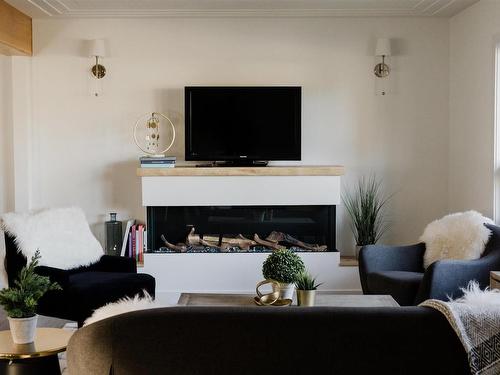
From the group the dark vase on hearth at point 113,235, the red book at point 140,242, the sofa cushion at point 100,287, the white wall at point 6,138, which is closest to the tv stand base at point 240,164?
the red book at point 140,242

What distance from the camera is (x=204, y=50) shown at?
5574mm

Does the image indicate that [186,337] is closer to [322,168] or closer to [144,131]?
[322,168]

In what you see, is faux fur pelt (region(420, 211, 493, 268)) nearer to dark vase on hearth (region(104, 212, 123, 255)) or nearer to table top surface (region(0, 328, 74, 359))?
dark vase on hearth (region(104, 212, 123, 255))

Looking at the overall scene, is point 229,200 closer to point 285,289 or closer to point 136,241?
point 136,241

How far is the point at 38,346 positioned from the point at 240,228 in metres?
2.89

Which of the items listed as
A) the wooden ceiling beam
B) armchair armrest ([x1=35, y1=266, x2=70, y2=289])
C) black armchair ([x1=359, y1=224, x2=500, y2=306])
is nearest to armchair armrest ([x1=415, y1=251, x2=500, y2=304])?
black armchair ([x1=359, y1=224, x2=500, y2=306])

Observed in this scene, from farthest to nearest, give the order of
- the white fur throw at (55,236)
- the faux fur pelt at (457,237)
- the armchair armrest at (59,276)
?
1. the faux fur pelt at (457,237)
2. the white fur throw at (55,236)
3. the armchair armrest at (59,276)

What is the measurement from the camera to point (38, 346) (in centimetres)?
273

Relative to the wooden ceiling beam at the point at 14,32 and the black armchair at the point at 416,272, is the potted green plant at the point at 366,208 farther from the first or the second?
the wooden ceiling beam at the point at 14,32

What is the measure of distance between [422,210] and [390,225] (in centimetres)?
31

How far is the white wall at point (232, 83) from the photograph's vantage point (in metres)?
5.57

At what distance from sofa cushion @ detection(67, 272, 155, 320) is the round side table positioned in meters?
1.10

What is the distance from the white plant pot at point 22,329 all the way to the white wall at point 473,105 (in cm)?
350

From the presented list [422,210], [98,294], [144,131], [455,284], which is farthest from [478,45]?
[98,294]
